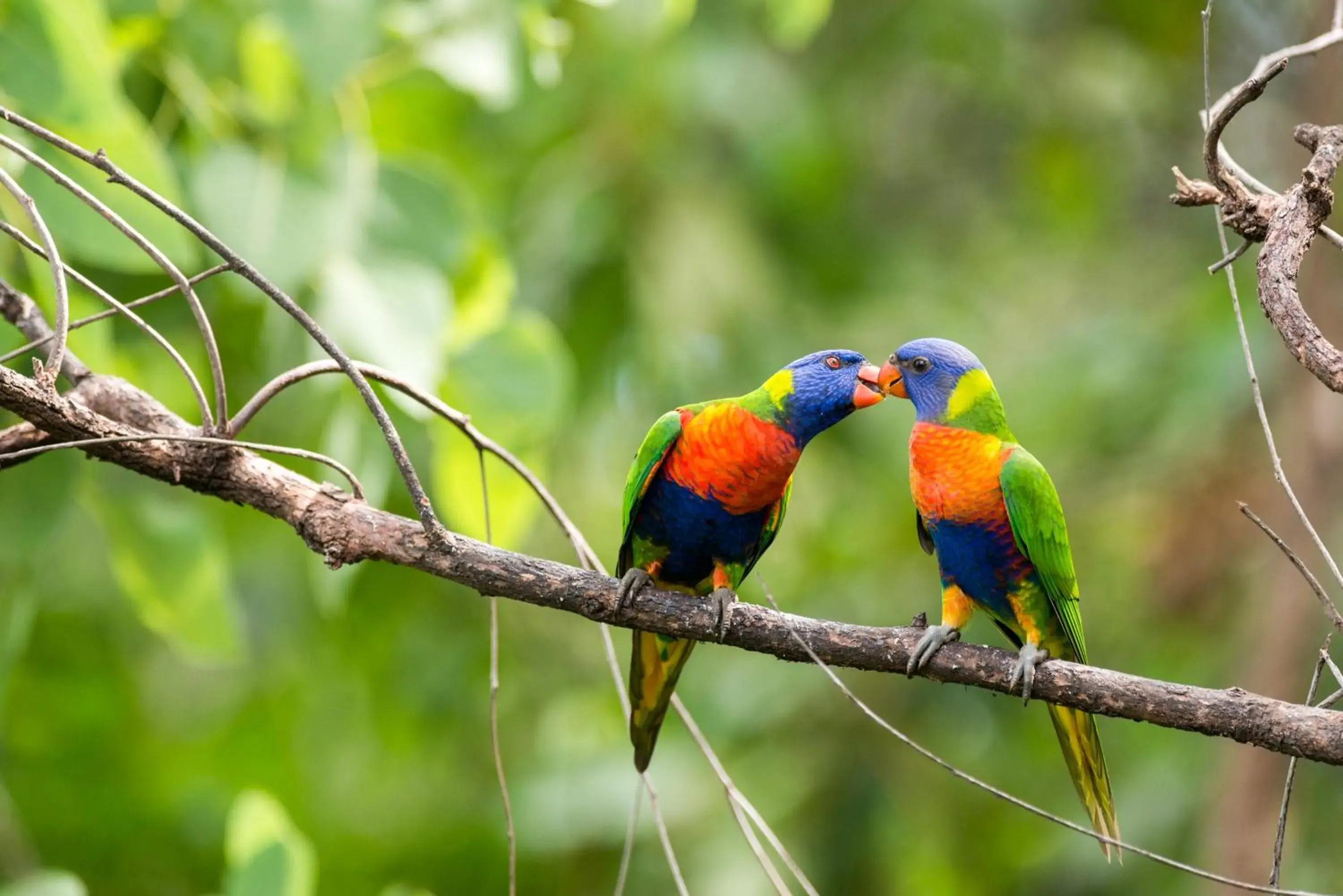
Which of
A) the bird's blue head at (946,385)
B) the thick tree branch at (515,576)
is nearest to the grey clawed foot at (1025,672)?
the thick tree branch at (515,576)

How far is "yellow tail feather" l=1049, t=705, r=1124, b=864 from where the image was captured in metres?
2.33

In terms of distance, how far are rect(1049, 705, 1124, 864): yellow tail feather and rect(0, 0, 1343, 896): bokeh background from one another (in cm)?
130

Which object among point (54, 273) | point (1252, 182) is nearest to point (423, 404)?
point (54, 273)

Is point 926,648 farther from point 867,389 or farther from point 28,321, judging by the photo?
point 28,321

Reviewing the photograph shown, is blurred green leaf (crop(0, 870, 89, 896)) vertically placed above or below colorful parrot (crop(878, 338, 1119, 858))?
below

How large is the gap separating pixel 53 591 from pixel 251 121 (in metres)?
3.37

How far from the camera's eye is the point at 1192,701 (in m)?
1.80

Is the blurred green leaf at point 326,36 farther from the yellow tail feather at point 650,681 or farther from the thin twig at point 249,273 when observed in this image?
the yellow tail feather at point 650,681

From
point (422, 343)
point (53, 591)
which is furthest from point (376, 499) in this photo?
point (53, 591)

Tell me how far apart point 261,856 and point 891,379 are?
4.93ft

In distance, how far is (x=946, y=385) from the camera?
244 centimetres

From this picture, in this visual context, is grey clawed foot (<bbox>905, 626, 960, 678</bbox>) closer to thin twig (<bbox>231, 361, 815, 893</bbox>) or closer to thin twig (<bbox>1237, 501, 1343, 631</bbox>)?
thin twig (<bbox>231, 361, 815, 893</bbox>)

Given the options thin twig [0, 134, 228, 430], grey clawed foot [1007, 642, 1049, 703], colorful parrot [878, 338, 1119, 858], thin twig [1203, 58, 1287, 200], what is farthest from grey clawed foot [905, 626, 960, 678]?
thin twig [0, 134, 228, 430]

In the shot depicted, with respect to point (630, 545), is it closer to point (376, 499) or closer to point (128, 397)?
point (376, 499)
